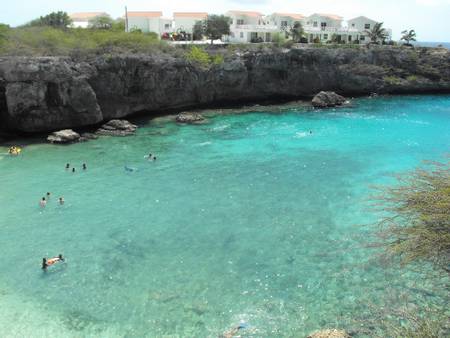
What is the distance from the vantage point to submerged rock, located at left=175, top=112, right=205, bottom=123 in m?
52.6

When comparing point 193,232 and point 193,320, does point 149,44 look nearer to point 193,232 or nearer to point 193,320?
point 193,232

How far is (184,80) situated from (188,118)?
23.7 ft

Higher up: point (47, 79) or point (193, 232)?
point (47, 79)

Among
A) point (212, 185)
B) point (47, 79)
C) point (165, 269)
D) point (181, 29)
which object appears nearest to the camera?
point (165, 269)

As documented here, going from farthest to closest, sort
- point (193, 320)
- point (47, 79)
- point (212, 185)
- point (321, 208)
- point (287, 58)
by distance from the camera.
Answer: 1. point (287, 58)
2. point (47, 79)
3. point (212, 185)
4. point (321, 208)
5. point (193, 320)

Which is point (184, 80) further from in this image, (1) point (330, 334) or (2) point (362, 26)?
(2) point (362, 26)

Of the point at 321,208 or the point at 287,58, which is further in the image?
the point at 287,58

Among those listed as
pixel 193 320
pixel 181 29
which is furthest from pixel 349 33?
pixel 193 320

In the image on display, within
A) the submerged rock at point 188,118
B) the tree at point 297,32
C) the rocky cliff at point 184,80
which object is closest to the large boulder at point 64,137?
the rocky cliff at point 184,80

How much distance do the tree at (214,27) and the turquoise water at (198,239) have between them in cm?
3635

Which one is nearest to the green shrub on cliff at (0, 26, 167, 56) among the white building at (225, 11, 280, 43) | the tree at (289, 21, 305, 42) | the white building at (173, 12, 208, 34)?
the white building at (173, 12, 208, 34)

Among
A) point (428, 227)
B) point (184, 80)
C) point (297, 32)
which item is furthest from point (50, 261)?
point (297, 32)

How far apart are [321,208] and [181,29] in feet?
206

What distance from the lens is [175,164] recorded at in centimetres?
3728
